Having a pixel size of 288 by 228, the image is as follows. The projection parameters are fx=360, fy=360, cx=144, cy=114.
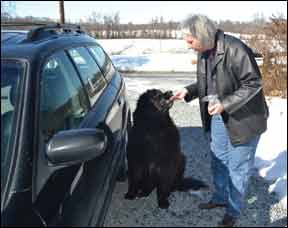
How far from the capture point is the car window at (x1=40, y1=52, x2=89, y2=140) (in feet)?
6.33

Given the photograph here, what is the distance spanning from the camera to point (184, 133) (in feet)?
21.5

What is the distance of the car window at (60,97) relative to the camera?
1.93 meters

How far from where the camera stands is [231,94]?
2830mm

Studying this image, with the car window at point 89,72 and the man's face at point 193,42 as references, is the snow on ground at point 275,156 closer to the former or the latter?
the man's face at point 193,42

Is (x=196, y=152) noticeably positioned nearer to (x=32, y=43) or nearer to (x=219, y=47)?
(x=219, y=47)

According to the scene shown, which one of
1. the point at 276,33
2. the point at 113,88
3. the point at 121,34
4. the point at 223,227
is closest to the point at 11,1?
the point at 276,33

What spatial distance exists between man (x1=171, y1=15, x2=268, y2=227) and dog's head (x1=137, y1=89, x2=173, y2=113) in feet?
1.37

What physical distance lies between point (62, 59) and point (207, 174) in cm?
290

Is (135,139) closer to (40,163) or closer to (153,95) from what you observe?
(153,95)

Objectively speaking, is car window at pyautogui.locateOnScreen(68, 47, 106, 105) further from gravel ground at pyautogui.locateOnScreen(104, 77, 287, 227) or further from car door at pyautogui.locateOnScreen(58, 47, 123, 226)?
gravel ground at pyautogui.locateOnScreen(104, 77, 287, 227)

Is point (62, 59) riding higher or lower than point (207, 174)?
higher

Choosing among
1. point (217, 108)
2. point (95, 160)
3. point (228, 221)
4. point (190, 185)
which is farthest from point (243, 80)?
point (190, 185)

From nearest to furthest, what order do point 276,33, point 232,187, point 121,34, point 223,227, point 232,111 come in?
point 232,111, point 232,187, point 223,227, point 276,33, point 121,34

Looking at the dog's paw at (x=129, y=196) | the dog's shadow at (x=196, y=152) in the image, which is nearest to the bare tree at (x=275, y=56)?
the dog's shadow at (x=196, y=152)
